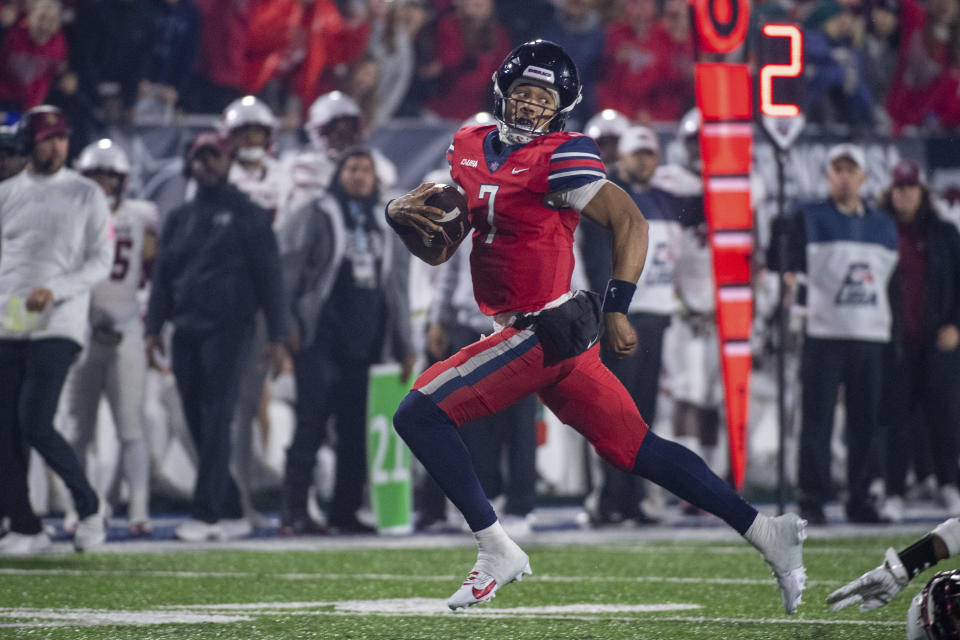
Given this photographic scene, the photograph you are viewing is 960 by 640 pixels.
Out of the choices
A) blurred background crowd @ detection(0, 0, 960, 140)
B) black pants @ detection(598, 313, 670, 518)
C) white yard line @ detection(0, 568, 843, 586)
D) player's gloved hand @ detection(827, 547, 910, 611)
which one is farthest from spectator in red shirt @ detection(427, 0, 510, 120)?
player's gloved hand @ detection(827, 547, 910, 611)

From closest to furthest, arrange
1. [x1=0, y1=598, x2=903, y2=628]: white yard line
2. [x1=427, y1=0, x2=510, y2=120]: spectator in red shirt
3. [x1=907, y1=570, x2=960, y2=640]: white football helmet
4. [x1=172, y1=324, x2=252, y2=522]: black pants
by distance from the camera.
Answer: [x1=907, y1=570, x2=960, y2=640]: white football helmet, [x1=0, y1=598, x2=903, y2=628]: white yard line, [x1=172, y1=324, x2=252, y2=522]: black pants, [x1=427, y1=0, x2=510, y2=120]: spectator in red shirt

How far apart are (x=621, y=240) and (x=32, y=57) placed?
6.29 m

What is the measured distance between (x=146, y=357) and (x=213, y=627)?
3989 mm

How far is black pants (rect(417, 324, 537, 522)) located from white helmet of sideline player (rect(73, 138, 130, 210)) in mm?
1932

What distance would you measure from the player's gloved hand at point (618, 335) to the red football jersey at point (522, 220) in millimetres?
256

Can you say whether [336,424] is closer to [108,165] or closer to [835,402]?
[108,165]

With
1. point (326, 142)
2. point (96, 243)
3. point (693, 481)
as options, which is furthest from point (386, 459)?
point (693, 481)

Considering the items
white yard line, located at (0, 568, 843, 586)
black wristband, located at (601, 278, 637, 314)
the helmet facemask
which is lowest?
white yard line, located at (0, 568, 843, 586)

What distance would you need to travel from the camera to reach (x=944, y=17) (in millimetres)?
12820

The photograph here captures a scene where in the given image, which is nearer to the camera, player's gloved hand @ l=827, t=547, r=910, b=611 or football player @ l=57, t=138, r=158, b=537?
player's gloved hand @ l=827, t=547, r=910, b=611

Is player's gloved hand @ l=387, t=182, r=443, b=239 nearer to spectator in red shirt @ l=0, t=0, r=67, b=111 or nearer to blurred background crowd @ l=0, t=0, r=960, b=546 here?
blurred background crowd @ l=0, t=0, r=960, b=546

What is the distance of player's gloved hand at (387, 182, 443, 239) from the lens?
16.7 ft

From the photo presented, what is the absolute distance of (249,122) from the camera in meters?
9.41

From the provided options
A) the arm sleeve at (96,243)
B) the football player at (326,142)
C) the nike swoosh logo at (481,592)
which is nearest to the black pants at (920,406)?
the football player at (326,142)
